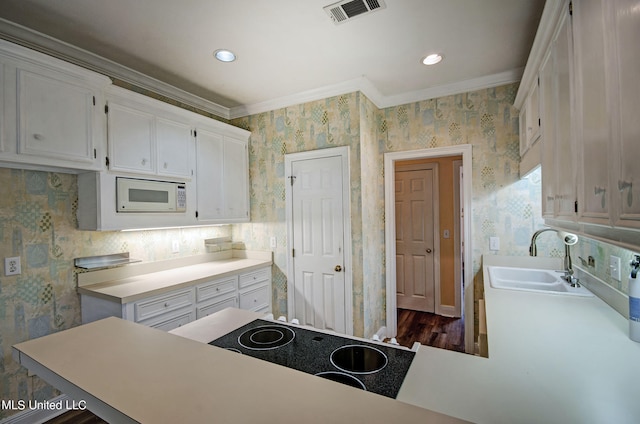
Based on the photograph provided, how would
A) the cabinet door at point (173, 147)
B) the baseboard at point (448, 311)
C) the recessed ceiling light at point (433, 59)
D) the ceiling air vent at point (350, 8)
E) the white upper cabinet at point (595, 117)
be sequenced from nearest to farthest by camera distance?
the white upper cabinet at point (595, 117) < the ceiling air vent at point (350, 8) < the recessed ceiling light at point (433, 59) < the cabinet door at point (173, 147) < the baseboard at point (448, 311)

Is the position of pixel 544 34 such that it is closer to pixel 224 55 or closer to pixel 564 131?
pixel 564 131

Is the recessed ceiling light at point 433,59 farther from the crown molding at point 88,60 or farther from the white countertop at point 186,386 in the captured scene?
the white countertop at point 186,386

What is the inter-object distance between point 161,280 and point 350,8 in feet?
8.15

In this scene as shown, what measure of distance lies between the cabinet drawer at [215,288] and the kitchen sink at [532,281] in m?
2.24

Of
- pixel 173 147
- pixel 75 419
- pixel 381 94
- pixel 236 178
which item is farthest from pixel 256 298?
pixel 381 94

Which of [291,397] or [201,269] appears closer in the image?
[291,397]

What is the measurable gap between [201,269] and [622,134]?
306 centimetres

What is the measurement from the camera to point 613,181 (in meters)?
0.83

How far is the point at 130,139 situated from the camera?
2420 millimetres

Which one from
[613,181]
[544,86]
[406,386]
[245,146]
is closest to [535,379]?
[406,386]

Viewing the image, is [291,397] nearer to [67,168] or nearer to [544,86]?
[544,86]

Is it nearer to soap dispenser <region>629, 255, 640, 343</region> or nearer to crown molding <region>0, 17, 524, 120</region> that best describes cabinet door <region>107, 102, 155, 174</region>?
crown molding <region>0, 17, 524, 120</region>

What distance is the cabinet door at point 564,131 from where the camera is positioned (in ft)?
3.95

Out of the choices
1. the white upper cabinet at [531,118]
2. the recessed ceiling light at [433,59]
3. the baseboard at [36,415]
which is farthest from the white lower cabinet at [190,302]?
the white upper cabinet at [531,118]
